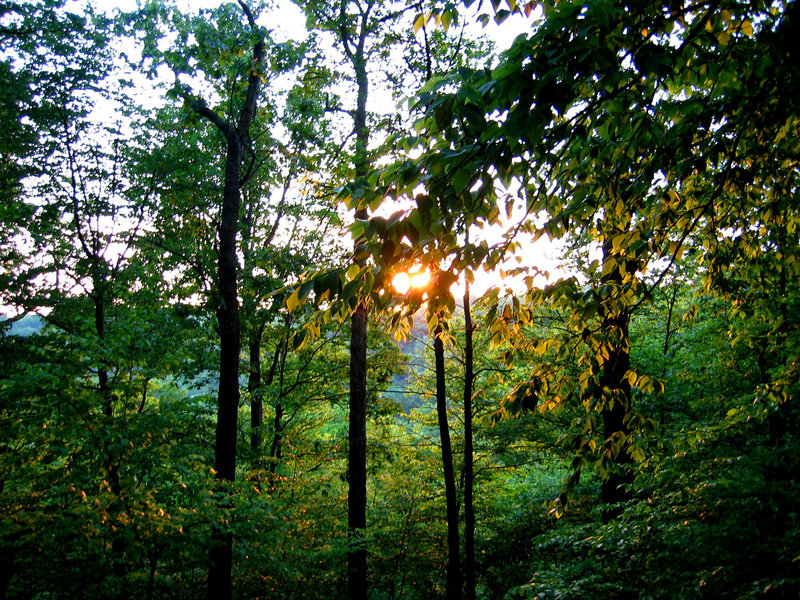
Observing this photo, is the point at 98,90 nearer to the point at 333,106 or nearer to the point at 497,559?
the point at 333,106

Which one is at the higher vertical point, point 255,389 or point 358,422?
point 255,389

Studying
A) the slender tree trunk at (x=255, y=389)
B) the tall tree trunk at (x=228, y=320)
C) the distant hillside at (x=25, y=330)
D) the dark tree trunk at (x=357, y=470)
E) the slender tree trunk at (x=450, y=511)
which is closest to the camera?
the tall tree trunk at (x=228, y=320)

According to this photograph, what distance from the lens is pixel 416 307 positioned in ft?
5.56

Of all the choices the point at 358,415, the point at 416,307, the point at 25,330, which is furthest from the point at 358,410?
the point at 25,330

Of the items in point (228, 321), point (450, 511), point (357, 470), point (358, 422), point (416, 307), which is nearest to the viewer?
point (416, 307)

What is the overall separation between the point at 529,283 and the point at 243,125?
6.77 meters

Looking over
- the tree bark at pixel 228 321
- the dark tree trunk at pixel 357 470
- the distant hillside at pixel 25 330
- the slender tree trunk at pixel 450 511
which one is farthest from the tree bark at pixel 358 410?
the distant hillside at pixel 25 330

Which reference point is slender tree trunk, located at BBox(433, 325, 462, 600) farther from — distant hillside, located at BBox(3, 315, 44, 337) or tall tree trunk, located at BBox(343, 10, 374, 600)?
distant hillside, located at BBox(3, 315, 44, 337)

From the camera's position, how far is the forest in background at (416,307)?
1587 millimetres

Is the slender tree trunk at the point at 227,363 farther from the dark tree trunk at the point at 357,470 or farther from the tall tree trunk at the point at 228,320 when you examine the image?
the dark tree trunk at the point at 357,470

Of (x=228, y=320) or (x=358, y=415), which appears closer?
(x=228, y=320)

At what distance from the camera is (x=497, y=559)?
1025 centimetres

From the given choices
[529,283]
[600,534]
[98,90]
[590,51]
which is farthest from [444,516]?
[98,90]

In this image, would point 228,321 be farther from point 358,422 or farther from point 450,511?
point 450,511
